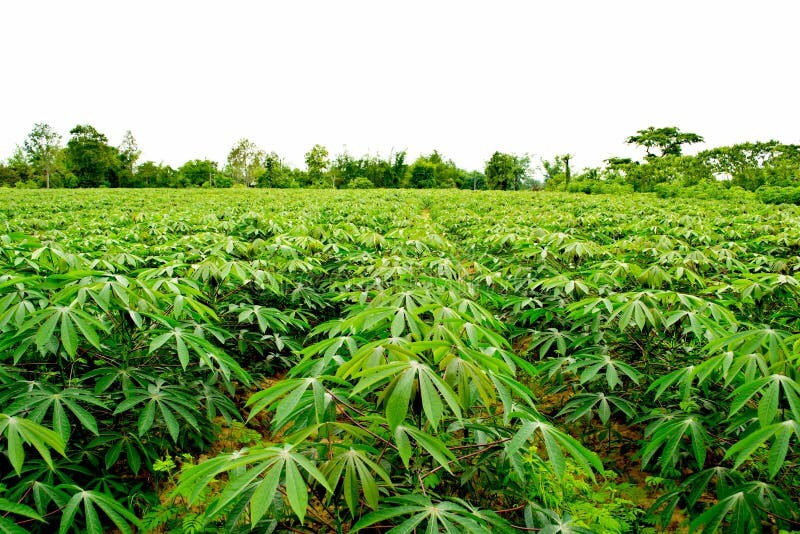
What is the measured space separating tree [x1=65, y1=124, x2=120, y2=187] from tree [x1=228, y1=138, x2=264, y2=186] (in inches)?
459

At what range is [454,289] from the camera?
2.59 meters

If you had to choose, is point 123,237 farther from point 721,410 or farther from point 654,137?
point 654,137

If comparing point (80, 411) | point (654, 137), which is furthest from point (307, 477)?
point (654, 137)

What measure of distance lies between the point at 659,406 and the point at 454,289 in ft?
4.45

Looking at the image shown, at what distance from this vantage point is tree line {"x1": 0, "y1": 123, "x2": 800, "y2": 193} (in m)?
25.3

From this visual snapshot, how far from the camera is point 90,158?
43.2 m

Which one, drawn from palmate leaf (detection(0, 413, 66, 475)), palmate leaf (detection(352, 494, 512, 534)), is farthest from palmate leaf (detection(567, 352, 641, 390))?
palmate leaf (detection(0, 413, 66, 475))

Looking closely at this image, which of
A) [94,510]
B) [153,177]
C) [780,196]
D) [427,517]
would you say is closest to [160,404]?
[94,510]

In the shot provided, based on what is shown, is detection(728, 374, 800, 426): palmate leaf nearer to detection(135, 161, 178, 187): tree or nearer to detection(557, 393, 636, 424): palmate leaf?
detection(557, 393, 636, 424): palmate leaf

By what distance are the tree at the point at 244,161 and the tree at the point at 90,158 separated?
38.3 ft

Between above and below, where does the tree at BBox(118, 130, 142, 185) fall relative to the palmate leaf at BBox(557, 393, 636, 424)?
above

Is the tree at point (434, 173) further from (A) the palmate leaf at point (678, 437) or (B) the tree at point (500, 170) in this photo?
(A) the palmate leaf at point (678, 437)

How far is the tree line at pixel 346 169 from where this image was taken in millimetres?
25266

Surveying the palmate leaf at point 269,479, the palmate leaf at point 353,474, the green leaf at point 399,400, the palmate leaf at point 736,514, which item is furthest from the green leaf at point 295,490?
the palmate leaf at point 736,514
